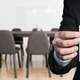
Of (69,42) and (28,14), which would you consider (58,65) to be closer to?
(69,42)

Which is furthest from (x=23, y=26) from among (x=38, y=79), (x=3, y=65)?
(x=38, y=79)

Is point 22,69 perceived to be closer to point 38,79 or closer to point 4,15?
point 38,79

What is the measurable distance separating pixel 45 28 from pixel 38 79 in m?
2.77

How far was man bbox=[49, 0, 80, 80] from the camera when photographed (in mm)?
583

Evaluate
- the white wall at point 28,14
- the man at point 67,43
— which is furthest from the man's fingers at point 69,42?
the white wall at point 28,14

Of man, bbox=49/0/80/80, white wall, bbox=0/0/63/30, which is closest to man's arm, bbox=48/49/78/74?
man, bbox=49/0/80/80

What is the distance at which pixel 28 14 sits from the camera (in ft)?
20.1

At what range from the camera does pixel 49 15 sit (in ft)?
20.2

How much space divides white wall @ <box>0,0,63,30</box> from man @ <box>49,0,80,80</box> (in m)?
5.39

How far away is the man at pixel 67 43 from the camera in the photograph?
1.91ft

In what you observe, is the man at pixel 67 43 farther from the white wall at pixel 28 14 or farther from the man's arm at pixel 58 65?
the white wall at pixel 28 14

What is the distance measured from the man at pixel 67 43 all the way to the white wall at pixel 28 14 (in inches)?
212

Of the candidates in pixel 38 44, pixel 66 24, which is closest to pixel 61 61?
pixel 66 24

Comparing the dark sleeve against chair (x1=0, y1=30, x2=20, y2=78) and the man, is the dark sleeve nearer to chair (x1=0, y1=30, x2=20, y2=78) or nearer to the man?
the man
